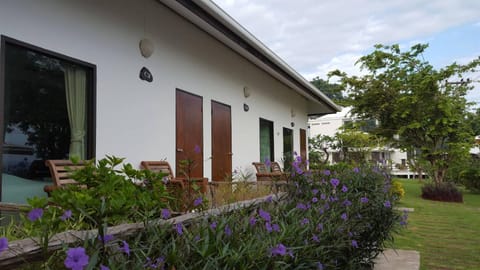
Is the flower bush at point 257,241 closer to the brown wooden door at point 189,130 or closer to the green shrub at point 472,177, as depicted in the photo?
the brown wooden door at point 189,130

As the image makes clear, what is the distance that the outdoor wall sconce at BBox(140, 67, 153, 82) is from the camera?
472cm

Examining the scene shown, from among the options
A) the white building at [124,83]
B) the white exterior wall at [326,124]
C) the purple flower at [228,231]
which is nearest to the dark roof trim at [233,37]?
the white building at [124,83]

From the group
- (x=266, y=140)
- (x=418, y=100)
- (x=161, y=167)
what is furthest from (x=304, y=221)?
(x=418, y=100)

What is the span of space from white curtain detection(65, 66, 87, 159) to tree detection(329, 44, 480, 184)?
37.3 ft

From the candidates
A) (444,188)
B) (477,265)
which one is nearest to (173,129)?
(477,265)

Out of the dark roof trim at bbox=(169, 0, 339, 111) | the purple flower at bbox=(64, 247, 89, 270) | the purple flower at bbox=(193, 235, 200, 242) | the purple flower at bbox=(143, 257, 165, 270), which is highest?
the dark roof trim at bbox=(169, 0, 339, 111)

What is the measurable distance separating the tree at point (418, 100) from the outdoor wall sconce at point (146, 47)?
33.9ft

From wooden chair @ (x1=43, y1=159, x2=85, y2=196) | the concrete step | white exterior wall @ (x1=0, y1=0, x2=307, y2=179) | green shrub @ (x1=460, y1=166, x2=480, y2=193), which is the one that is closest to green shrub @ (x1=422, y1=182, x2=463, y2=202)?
green shrub @ (x1=460, y1=166, x2=480, y2=193)

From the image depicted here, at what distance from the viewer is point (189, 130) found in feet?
18.9

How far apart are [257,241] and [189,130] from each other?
421cm

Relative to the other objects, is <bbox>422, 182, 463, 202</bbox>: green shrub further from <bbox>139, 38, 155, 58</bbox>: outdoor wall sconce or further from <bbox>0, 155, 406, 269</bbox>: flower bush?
<bbox>139, 38, 155, 58</bbox>: outdoor wall sconce

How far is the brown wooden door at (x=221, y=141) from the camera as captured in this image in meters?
6.52

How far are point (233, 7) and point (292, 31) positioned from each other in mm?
5445

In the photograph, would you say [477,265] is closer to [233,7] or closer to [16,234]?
[16,234]
